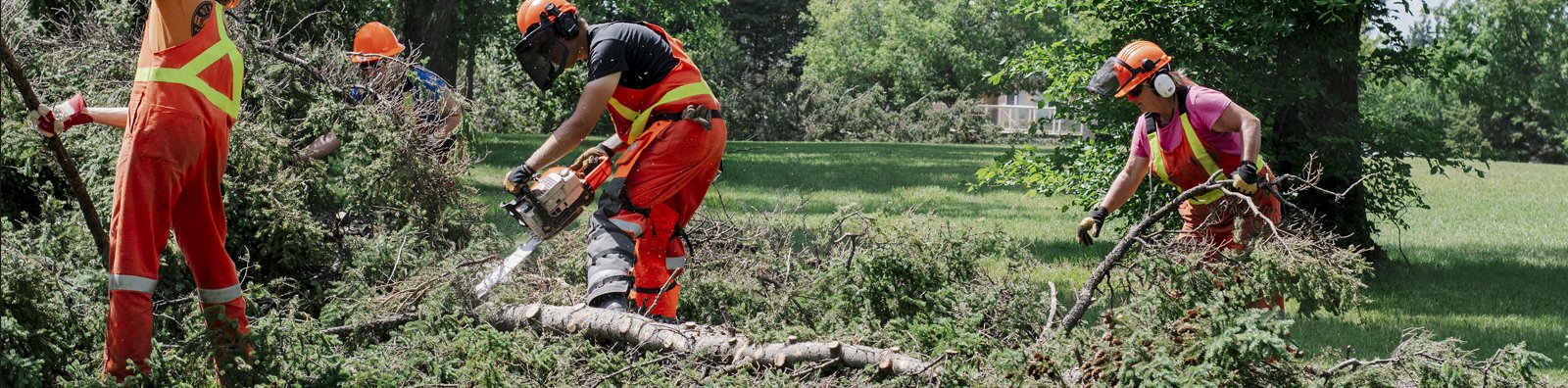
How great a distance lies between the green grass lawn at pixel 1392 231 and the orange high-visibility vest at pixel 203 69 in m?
2.54

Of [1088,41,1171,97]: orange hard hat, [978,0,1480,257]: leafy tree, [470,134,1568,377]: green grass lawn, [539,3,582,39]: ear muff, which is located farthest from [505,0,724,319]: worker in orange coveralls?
[978,0,1480,257]: leafy tree

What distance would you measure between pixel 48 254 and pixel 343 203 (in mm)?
1340

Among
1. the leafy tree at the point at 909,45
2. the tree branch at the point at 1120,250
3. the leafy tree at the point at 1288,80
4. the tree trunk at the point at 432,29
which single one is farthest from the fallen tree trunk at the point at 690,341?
the leafy tree at the point at 909,45

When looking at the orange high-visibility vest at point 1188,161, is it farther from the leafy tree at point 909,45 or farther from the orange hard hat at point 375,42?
the leafy tree at point 909,45

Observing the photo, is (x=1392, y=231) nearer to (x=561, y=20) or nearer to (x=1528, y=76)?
(x=561, y=20)

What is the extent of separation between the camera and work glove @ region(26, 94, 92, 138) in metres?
4.09

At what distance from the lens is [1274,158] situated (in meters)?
7.73

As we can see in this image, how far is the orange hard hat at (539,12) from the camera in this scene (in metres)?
5.12

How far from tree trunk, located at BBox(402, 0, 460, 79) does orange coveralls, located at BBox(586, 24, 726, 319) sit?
7.93 meters

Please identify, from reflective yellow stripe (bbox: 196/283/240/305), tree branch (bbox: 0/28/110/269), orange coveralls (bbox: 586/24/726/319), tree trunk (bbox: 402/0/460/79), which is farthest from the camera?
tree trunk (bbox: 402/0/460/79)

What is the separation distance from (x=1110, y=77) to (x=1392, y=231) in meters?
6.39

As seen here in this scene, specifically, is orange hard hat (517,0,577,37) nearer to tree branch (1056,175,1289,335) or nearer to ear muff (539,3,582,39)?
ear muff (539,3,582,39)

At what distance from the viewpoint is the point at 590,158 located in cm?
537

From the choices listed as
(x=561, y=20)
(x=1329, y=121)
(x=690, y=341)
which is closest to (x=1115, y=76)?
(x=690, y=341)
